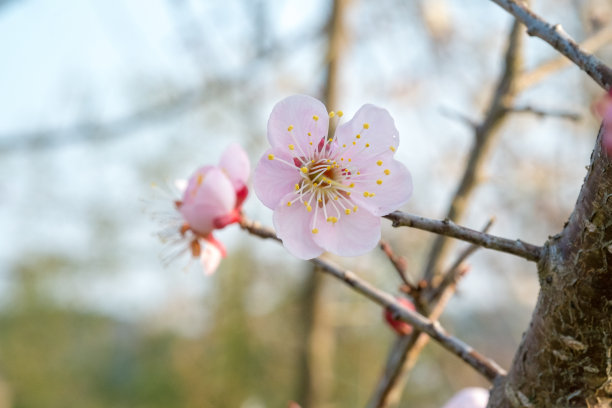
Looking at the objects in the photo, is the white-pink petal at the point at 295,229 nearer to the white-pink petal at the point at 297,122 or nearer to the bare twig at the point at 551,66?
the white-pink petal at the point at 297,122

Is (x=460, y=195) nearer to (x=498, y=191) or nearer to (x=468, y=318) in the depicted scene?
(x=498, y=191)

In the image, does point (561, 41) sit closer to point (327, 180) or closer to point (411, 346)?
point (327, 180)

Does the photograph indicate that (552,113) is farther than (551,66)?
No

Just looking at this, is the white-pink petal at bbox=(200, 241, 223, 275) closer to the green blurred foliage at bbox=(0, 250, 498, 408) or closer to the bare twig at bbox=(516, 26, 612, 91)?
the bare twig at bbox=(516, 26, 612, 91)

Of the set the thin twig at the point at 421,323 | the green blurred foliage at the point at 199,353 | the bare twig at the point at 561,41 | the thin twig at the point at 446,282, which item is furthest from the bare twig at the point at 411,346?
the green blurred foliage at the point at 199,353

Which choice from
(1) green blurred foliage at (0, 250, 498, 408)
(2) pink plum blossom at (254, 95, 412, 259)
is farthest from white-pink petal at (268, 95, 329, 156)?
(1) green blurred foliage at (0, 250, 498, 408)

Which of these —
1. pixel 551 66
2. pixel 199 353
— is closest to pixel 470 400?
pixel 551 66

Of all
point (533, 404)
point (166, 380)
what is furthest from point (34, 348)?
point (533, 404)
